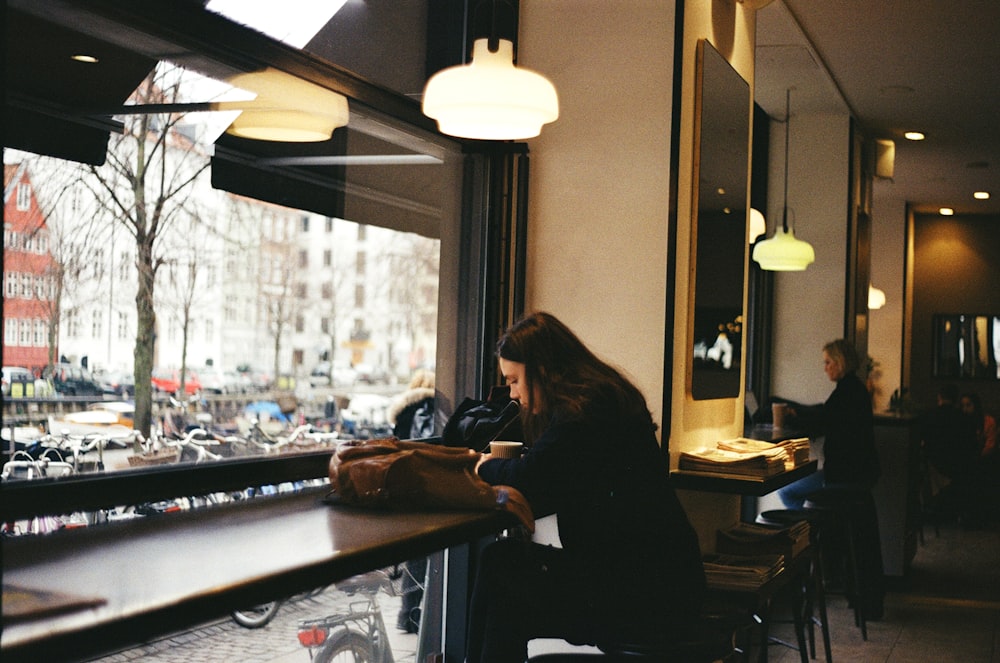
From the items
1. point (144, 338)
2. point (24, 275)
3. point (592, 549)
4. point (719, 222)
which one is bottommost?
point (592, 549)

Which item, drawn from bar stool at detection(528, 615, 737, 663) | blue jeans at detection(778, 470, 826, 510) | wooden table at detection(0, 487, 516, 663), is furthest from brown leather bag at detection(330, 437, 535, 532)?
blue jeans at detection(778, 470, 826, 510)

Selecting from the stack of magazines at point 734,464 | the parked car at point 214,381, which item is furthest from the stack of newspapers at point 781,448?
the parked car at point 214,381

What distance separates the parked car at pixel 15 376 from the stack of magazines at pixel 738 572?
208cm

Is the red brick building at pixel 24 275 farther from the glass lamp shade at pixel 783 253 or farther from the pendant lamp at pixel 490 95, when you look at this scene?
the glass lamp shade at pixel 783 253

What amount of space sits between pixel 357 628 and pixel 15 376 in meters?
1.68

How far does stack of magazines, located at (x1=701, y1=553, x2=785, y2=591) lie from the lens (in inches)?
135

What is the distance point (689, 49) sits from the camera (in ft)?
12.4

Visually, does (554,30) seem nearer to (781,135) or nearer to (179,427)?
(179,427)

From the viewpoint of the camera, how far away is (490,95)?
2.50 m

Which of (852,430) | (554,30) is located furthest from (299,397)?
(852,430)

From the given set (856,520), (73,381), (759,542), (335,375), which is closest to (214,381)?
(73,381)

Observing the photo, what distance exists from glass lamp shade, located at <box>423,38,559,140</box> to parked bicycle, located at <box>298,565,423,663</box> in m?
1.50

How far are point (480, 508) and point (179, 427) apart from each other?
0.74 m

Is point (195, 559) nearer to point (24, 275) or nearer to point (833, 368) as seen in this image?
point (24, 275)
